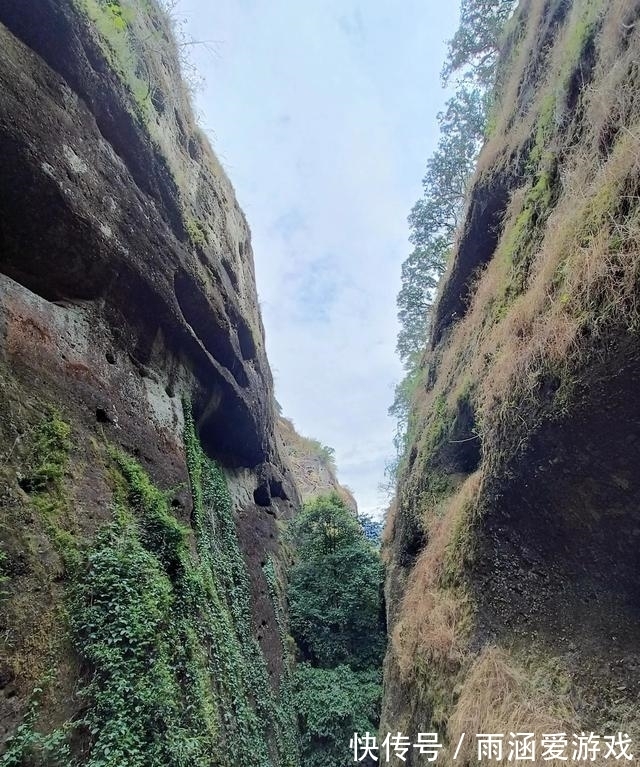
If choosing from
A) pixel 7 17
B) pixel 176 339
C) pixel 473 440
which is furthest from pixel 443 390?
pixel 7 17

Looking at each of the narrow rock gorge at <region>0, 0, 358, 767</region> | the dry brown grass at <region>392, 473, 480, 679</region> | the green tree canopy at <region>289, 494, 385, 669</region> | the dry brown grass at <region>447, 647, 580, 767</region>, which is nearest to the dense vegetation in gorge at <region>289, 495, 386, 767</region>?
the green tree canopy at <region>289, 494, 385, 669</region>

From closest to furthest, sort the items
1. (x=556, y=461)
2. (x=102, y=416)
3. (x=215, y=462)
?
(x=556, y=461) → (x=102, y=416) → (x=215, y=462)

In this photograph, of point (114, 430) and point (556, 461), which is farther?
point (114, 430)

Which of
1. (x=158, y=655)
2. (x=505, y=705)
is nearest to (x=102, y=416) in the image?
(x=158, y=655)

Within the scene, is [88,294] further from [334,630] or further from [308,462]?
[308,462]

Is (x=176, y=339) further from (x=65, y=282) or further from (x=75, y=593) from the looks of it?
(x=75, y=593)

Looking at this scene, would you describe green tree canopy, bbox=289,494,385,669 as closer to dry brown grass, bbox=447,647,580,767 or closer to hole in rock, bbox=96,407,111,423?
dry brown grass, bbox=447,647,580,767

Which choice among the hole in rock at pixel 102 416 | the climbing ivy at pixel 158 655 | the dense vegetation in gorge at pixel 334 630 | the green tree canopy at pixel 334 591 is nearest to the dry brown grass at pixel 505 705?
the climbing ivy at pixel 158 655

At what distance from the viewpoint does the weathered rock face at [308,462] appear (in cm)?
2984

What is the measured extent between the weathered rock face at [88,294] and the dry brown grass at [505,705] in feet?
12.4

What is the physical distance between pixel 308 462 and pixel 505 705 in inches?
1069

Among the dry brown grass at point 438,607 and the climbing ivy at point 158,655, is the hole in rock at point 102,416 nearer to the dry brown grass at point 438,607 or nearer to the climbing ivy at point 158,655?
the climbing ivy at point 158,655

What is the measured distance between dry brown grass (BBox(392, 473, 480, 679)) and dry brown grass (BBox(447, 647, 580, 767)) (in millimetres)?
498

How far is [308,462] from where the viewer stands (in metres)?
31.5
